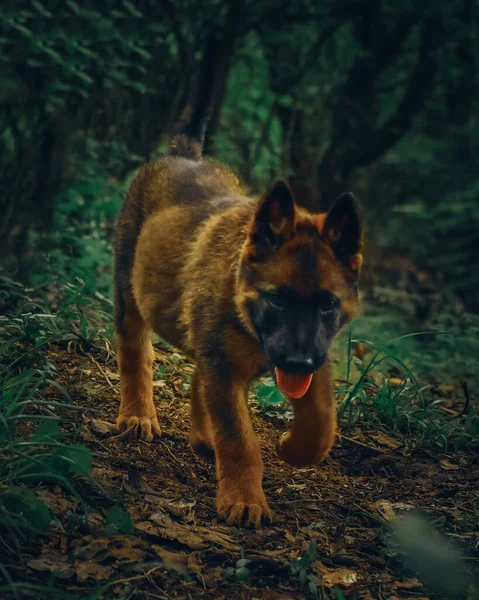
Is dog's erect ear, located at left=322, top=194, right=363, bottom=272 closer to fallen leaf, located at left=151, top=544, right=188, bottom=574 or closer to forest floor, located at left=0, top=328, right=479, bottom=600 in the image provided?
forest floor, located at left=0, top=328, right=479, bottom=600

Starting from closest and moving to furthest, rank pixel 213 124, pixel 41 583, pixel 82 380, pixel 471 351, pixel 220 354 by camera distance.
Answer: pixel 41 583 → pixel 220 354 → pixel 82 380 → pixel 471 351 → pixel 213 124

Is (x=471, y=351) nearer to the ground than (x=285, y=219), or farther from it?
nearer to the ground

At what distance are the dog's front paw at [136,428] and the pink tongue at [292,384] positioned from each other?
3.52 ft

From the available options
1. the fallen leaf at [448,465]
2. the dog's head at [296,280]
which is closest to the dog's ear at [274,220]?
the dog's head at [296,280]

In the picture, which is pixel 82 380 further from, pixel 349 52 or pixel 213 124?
pixel 349 52

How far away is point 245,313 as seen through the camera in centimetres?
400

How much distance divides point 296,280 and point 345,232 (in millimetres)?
441

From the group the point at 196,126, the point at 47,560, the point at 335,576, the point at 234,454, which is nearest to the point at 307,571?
the point at 335,576

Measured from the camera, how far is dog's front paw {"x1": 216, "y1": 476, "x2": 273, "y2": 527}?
3814mm

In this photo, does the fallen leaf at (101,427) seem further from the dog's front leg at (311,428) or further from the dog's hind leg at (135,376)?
the dog's front leg at (311,428)

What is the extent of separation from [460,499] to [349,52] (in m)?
6.80

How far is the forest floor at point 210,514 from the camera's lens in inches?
124

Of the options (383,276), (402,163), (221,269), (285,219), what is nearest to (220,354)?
(221,269)

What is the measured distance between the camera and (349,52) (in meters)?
9.75
